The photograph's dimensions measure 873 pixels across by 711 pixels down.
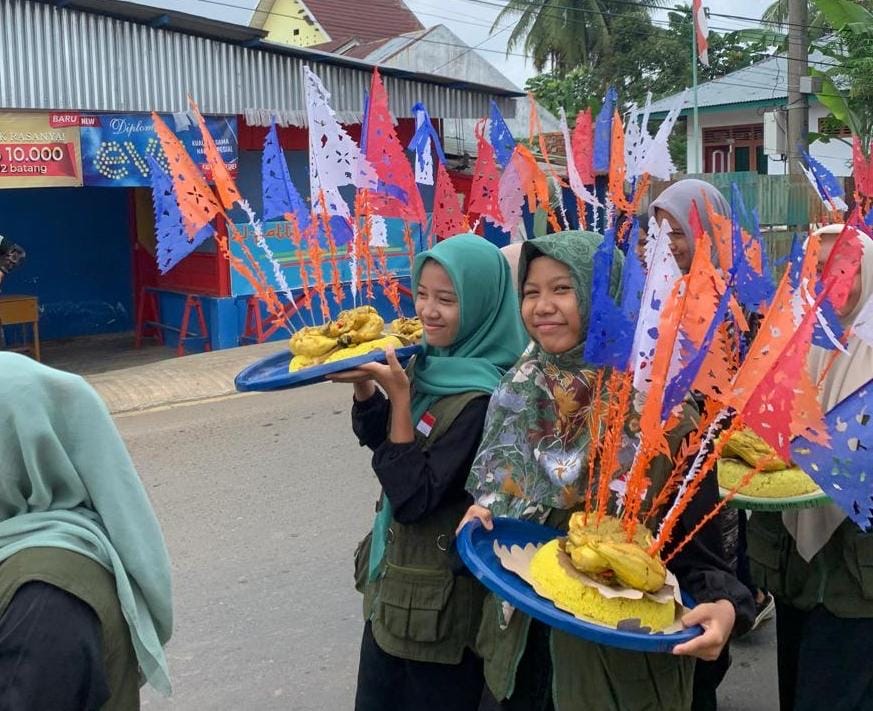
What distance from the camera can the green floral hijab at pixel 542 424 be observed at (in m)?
1.89

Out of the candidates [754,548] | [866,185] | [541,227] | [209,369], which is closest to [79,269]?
[209,369]

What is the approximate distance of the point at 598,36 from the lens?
1142 inches

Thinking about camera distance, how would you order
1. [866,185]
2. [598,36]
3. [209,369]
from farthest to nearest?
[598,36], [209,369], [866,185]

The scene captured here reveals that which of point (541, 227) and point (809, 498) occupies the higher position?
point (541, 227)

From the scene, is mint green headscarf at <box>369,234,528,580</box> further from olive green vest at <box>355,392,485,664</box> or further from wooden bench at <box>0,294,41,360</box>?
wooden bench at <box>0,294,41,360</box>

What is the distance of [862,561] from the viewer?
2.18 metres

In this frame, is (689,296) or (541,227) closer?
(689,296)

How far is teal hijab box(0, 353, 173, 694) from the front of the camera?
142 centimetres

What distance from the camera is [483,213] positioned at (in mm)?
3822

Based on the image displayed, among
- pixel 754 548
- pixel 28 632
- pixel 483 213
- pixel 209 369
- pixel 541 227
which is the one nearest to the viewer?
pixel 28 632

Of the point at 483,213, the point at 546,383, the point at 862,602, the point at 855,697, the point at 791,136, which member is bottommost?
the point at 855,697

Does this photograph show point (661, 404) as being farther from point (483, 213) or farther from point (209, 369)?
point (209, 369)

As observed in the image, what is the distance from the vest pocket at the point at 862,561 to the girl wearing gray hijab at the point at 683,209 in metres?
1.16

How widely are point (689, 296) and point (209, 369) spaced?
754 cm
